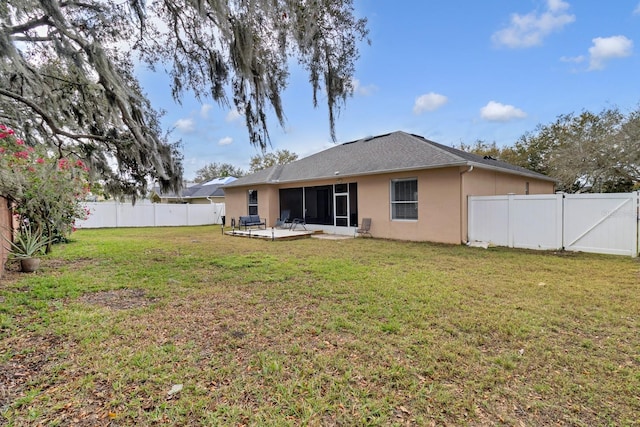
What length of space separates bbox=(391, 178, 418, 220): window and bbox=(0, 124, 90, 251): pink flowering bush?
355 inches

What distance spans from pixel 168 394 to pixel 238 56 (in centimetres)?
462

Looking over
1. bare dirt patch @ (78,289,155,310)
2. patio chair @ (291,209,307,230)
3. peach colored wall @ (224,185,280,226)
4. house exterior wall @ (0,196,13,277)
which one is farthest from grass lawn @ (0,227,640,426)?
peach colored wall @ (224,185,280,226)

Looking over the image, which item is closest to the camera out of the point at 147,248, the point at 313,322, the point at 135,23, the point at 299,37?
the point at 313,322

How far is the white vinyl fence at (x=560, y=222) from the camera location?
292 inches

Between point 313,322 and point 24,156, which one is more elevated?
point 24,156

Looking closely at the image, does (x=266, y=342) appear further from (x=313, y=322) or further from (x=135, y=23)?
(x=135, y=23)

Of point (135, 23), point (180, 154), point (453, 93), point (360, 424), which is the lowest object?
→ point (360, 424)

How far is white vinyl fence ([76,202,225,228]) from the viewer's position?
731 inches

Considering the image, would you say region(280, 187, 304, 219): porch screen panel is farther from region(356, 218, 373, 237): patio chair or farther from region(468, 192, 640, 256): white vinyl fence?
region(468, 192, 640, 256): white vinyl fence

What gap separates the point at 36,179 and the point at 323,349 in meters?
7.39

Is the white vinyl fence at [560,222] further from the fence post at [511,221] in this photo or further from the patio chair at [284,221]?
the patio chair at [284,221]

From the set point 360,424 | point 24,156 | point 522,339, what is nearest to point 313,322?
point 360,424

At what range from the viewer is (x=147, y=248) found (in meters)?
9.66

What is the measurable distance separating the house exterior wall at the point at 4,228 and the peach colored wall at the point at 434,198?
9.80 m
